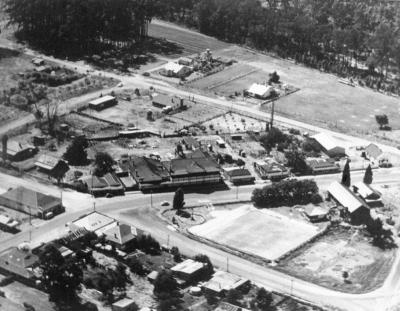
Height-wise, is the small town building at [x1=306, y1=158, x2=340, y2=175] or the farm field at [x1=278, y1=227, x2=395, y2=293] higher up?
the small town building at [x1=306, y1=158, x2=340, y2=175]

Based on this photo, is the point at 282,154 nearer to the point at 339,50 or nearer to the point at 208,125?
the point at 208,125

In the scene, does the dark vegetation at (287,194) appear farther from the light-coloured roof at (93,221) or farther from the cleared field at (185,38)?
the cleared field at (185,38)

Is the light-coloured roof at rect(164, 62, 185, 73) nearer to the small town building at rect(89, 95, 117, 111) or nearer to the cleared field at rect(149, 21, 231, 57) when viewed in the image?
the cleared field at rect(149, 21, 231, 57)

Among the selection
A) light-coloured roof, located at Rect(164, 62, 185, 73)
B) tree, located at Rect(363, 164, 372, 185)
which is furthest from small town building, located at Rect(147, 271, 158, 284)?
light-coloured roof, located at Rect(164, 62, 185, 73)

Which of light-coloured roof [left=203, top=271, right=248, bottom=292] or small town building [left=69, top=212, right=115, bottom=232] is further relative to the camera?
small town building [left=69, top=212, right=115, bottom=232]

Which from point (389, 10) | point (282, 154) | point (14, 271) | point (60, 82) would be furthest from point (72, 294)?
point (389, 10)

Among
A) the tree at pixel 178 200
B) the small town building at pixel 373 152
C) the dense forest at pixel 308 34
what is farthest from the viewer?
the dense forest at pixel 308 34

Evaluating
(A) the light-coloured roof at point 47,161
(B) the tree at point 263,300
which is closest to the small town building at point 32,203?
(A) the light-coloured roof at point 47,161
